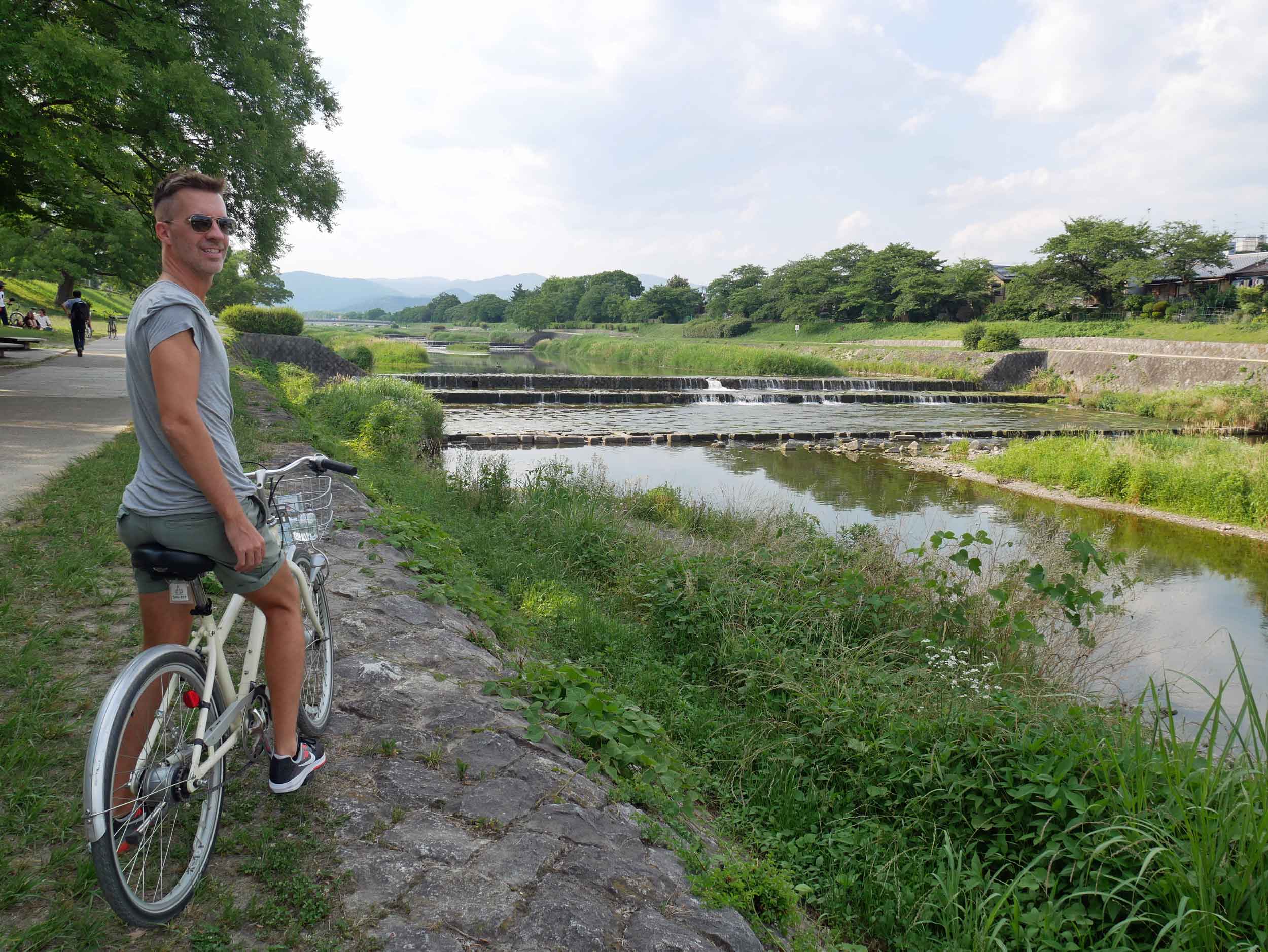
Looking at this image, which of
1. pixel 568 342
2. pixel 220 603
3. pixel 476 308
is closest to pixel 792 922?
pixel 220 603

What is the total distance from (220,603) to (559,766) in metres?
2.23

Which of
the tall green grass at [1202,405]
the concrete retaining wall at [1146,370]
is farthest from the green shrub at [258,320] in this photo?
the concrete retaining wall at [1146,370]

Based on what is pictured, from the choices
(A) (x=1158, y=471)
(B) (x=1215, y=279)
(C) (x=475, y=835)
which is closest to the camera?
(C) (x=475, y=835)

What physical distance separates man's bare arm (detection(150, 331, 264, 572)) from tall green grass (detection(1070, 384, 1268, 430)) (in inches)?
1026

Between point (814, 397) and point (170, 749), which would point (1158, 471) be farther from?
point (170, 749)

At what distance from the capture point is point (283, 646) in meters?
2.42

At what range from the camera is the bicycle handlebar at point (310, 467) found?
8.69ft

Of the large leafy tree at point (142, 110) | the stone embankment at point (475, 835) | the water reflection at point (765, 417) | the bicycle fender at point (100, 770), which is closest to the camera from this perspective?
the bicycle fender at point (100, 770)

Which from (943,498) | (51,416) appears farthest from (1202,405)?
(51,416)

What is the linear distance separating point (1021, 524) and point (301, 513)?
1230 cm

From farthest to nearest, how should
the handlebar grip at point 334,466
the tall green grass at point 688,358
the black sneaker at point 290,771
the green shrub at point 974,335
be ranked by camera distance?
the green shrub at point 974,335 → the tall green grass at point 688,358 → the handlebar grip at point 334,466 → the black sneaker at point 290,771

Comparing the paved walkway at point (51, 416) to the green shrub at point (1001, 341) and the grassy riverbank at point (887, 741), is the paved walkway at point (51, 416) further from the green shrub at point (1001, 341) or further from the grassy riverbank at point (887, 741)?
the green shrub at point (1001, 341)

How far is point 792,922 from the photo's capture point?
2951 mm

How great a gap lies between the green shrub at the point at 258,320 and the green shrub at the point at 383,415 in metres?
9.03
